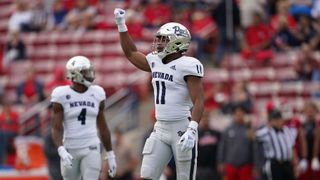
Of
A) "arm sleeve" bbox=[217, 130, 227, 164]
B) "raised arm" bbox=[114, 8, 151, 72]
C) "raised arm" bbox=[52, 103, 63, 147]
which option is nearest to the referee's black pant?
"arm sleeve" bbox=[217, 130, 227, 164]

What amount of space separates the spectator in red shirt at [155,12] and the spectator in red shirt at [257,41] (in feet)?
5.98

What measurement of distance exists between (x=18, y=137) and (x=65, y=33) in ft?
11.9

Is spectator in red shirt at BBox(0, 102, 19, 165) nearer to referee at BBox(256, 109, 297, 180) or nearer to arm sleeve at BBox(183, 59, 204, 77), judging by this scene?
referee at BBox(256, 109, 297, 180)

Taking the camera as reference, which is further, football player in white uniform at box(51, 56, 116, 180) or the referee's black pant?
the referee's black pant

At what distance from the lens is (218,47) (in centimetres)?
1817

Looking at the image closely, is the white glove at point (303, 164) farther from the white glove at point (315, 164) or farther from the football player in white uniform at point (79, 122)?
the football player in white uniform at point (79, 122)

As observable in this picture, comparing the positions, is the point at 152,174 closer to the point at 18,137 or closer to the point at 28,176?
the point at 28,176

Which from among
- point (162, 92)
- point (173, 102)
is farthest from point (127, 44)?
point (173, 102)

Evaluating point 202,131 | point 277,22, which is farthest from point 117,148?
point 277,22

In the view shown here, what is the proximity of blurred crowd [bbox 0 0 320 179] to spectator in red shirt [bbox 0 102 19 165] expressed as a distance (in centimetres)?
2

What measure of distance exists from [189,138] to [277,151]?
4.57 meters

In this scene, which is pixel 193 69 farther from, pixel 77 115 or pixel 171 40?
pixel 77 115

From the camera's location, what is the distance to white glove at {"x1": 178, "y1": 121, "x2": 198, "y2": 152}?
376 inches

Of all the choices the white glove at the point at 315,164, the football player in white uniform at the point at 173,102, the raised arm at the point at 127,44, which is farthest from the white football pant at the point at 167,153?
the white glove at the point at 315,164
